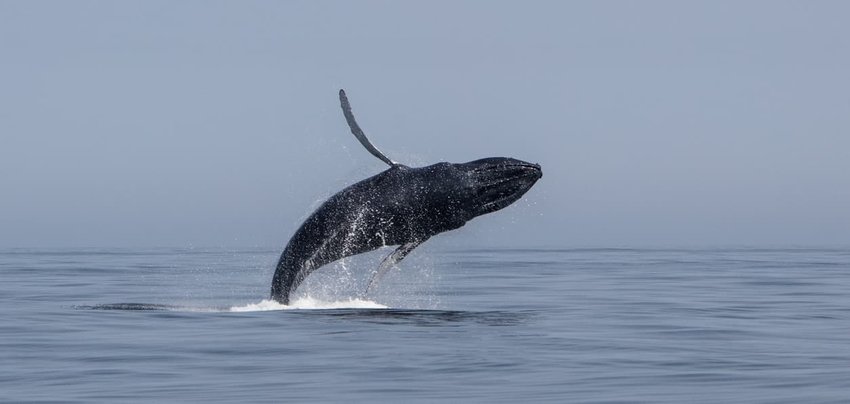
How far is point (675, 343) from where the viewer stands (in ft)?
70.1

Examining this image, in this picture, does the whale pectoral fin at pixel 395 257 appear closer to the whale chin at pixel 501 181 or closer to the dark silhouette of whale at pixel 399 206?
the dark silhouette of whale at pixel 399 206

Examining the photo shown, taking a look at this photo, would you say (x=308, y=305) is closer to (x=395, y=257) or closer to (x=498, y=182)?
(x=395, y=257)

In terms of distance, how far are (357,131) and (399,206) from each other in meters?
1.39

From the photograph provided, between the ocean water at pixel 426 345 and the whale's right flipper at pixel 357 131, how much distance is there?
75.3 inches

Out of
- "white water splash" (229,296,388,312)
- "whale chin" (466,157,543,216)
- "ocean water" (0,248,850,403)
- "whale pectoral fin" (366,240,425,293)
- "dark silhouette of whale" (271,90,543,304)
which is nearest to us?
"ocean water" (0,248,850,403)

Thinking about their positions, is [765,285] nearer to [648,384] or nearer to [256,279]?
[256,279]

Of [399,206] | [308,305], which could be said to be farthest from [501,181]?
[308,305]

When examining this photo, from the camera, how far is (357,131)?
22.7m

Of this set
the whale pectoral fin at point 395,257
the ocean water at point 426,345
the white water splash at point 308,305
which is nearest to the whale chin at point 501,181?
the whale pectoral fin at point 395,257

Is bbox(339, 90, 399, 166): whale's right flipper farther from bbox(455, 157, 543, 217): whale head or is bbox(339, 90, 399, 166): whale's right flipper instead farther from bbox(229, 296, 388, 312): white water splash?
bbox(229, 296, 388, 312): white water splash

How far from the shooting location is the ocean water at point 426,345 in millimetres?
16531

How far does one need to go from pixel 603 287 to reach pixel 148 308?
1479 cm

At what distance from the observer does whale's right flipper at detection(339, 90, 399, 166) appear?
22.7 meters

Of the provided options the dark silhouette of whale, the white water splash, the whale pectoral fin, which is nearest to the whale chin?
the dark silhouette of whale
